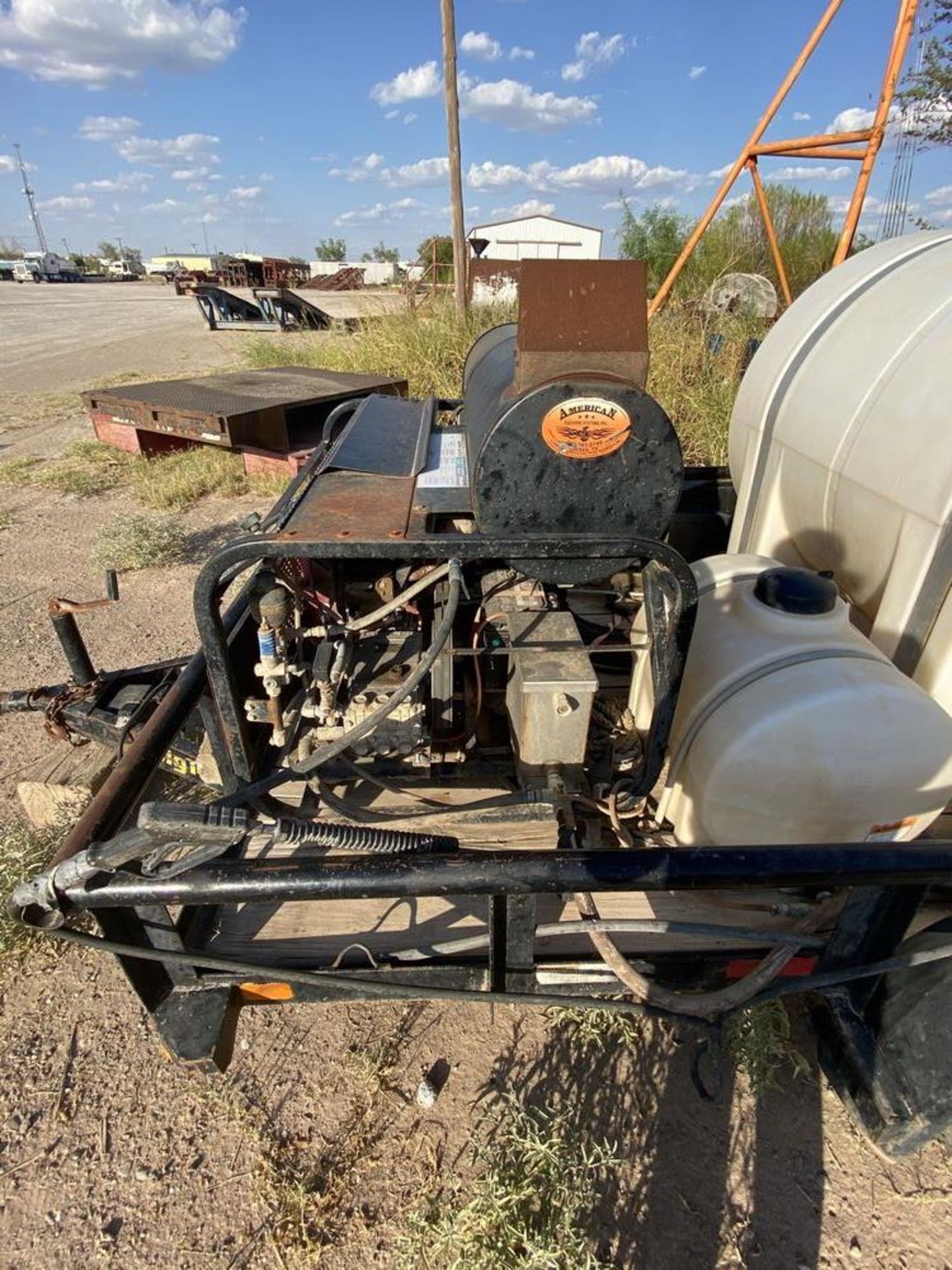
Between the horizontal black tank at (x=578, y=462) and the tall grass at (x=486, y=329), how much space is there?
3.90 meters

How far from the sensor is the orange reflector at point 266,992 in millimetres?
1629

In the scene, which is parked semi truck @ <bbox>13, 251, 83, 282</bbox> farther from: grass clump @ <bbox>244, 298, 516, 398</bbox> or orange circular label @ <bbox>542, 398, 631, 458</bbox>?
orange circular label @ <bbox>542, 398, 631, 458</bbox>

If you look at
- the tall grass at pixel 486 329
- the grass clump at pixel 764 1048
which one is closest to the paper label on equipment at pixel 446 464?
the grass clump at pixel 764 1048

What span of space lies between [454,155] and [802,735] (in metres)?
10.4

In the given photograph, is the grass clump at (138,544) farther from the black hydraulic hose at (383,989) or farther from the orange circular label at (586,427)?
the orange circular label at (586,427)

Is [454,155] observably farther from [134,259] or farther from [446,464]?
[134,259]

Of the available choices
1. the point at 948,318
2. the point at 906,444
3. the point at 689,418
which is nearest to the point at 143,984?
the point at 906,444

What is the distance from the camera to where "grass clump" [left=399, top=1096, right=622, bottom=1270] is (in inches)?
61.1

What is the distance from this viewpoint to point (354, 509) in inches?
70.3

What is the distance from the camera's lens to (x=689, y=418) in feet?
21.5

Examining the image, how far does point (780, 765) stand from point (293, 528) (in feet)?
4.33

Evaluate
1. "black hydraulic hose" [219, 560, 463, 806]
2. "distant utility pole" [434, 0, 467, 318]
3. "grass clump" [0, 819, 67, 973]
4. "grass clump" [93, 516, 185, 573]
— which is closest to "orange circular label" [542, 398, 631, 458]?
"black hydraulic hose" [219, 560, 463, 806]

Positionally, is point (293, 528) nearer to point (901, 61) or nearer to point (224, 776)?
point (224, 776)

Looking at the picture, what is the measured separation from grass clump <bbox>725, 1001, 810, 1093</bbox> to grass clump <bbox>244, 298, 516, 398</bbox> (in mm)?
6849
